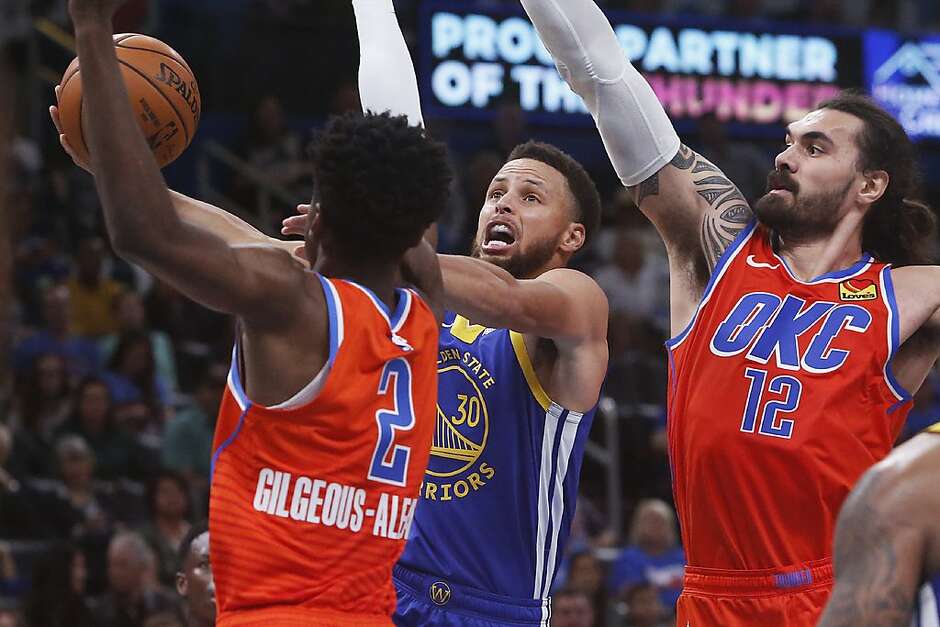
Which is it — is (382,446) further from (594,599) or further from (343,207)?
(594,599)

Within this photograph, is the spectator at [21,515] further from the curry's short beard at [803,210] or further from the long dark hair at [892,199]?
the long dark hair at [892,199]

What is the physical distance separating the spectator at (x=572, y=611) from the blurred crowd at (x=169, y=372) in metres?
0.01

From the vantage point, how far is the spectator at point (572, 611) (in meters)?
8.46

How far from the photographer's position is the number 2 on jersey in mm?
3111

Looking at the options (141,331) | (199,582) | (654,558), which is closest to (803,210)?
(199,582)

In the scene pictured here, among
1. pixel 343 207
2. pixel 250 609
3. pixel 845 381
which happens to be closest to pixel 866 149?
pixel 845 381

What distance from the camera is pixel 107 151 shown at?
→ 281 centimetres

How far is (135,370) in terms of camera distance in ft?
32.9

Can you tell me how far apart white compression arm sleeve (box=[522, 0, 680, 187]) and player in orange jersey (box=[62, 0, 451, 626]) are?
4.68 feet

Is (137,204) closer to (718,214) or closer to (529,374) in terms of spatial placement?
(529,374)

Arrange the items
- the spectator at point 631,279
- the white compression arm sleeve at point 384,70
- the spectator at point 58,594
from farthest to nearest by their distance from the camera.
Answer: the spectator at point 631,279, the spectator at point 58,594, the white compression arm sleeve at point 384,70

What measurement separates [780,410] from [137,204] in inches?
83.1

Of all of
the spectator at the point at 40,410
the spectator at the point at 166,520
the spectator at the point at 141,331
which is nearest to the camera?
the spectator at the point at 166,520

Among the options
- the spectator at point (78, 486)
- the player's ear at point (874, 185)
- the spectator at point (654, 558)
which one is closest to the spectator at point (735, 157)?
the spectator at point (654, 558)
